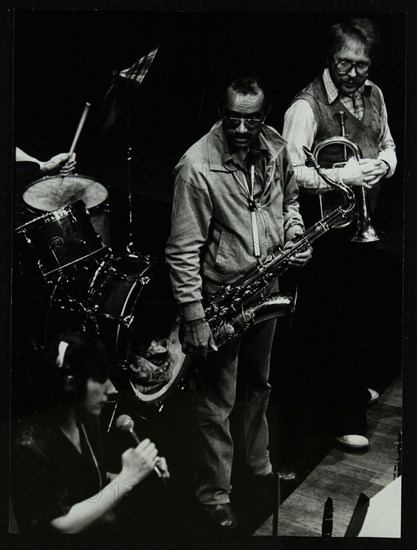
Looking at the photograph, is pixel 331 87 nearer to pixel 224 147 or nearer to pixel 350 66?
pixel 350 66

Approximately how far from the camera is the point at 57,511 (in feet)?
12.2

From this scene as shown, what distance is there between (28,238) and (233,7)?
53.4 inches

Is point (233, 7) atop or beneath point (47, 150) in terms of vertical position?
atop

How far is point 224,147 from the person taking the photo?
3.76 metres

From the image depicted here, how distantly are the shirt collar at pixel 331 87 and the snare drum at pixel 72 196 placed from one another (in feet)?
3.61

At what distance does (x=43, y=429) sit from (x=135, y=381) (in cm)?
45

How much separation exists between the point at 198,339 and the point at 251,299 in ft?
0.98

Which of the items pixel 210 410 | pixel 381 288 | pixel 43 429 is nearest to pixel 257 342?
pixel 210 410

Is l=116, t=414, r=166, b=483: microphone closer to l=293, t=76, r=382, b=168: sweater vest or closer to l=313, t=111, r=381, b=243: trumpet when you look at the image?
l=313, t=111, r=381, b=243: trumpet

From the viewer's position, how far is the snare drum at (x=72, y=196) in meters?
3.72

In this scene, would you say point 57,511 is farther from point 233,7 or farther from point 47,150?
point 233,7

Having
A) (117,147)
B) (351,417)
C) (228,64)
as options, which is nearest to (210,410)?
(351,417)

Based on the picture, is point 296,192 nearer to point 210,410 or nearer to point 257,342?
point 257,342

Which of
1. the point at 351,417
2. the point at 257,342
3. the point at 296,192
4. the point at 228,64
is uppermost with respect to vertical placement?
the point at 228,64
